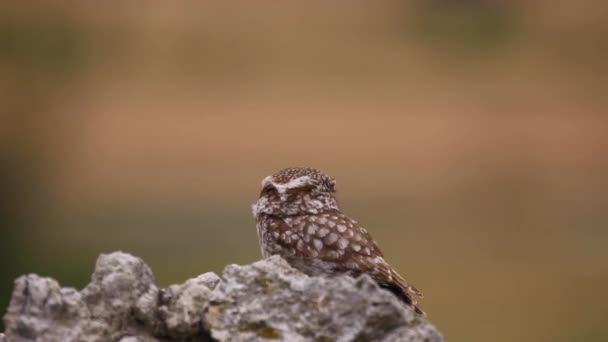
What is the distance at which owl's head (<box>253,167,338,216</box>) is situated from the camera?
3.39 meters

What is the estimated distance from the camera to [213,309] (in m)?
2.60

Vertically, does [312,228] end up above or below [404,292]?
above

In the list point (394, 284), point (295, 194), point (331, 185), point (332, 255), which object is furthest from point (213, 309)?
point (331, 185)

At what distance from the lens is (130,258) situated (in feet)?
8.64

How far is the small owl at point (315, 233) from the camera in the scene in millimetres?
3123

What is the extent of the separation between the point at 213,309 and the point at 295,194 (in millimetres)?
928

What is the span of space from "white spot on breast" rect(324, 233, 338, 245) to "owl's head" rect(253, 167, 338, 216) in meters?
0.24

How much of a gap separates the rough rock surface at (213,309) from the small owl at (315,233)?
1.41 ft

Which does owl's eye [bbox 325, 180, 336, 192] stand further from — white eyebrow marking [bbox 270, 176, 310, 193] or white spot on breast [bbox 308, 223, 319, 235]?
white spot on breast [bbox 308, 223, 319, 235]

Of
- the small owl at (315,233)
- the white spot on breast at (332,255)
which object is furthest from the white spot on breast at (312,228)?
the white spot on breast at (332,255)

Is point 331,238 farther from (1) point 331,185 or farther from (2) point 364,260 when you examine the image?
(1) point 331,185

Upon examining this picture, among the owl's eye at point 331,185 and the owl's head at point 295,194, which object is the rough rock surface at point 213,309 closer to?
the owl's head at point 295,194

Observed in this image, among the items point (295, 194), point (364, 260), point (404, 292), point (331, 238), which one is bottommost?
point (404, 292)

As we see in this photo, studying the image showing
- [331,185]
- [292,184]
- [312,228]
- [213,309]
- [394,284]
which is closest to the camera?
[213,309]
